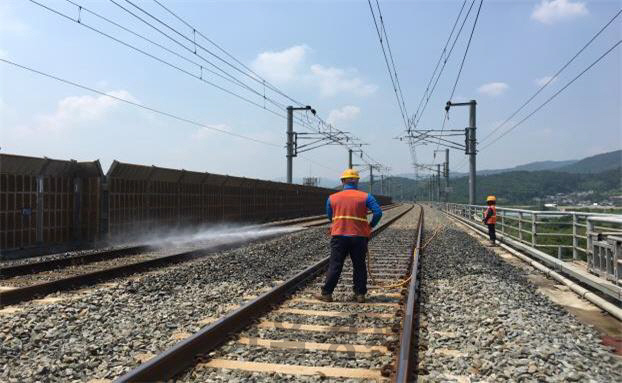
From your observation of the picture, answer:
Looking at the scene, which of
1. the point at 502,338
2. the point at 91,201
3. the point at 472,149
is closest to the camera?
the point at 502,338

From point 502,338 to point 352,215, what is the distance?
2759mm

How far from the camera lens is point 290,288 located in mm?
8250

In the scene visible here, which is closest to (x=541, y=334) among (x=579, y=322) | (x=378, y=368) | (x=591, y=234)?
(x=579, y=322)

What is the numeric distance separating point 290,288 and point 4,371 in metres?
4.43

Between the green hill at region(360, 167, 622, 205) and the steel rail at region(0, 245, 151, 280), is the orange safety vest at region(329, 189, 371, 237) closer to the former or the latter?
the steel rail at region(0, 245, 151, 280)

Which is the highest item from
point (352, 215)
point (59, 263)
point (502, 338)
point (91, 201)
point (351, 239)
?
point (91, 201)

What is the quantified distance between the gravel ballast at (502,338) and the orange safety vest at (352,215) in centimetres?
145

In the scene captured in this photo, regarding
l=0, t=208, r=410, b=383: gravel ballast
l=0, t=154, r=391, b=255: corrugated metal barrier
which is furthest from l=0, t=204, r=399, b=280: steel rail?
l=0, t=154, r=391, b=255: corrugated metal barrier

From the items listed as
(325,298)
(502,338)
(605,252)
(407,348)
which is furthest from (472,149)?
(407,348)

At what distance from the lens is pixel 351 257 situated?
746cm

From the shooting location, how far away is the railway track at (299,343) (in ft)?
14.5

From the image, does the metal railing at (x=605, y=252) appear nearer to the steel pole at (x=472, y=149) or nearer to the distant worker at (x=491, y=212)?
the distant worker at (x=491, y=212)

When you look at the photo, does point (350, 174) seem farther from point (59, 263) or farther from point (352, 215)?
point (59, 263)

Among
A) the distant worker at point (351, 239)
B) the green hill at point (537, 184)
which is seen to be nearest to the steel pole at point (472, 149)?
the distant worker at point (351, 239)
